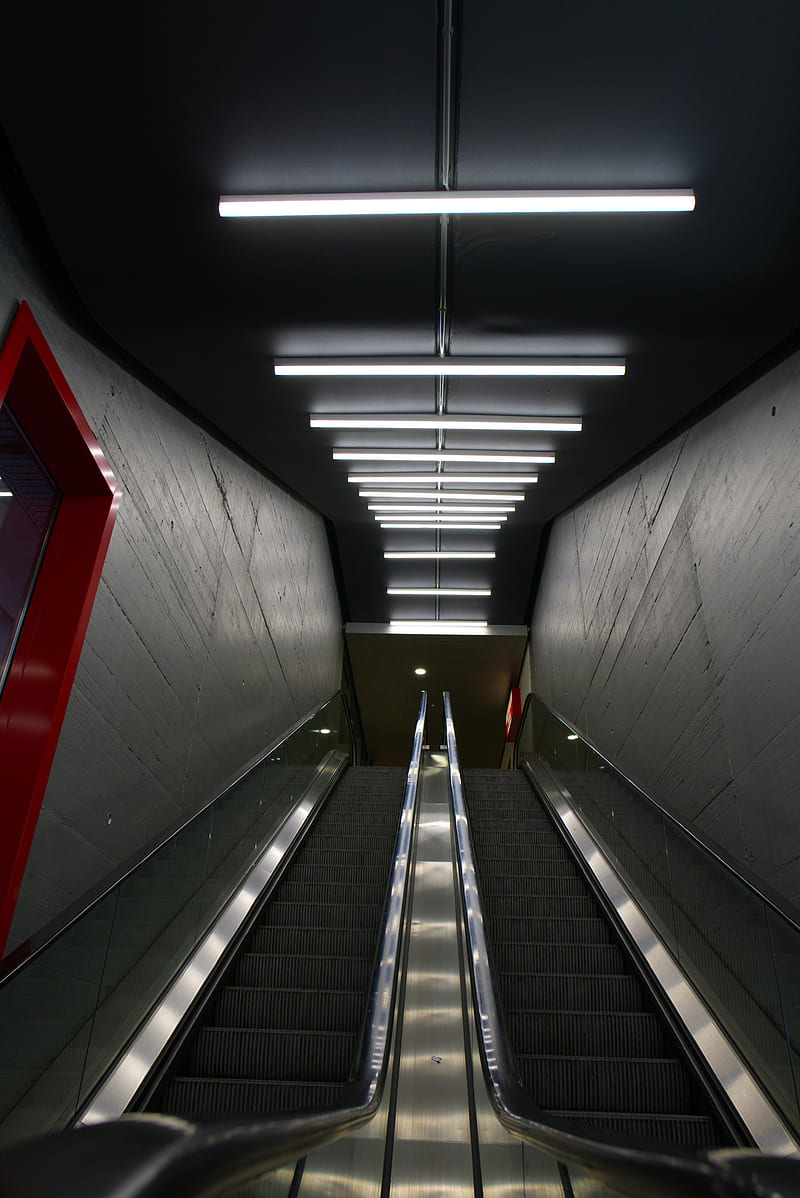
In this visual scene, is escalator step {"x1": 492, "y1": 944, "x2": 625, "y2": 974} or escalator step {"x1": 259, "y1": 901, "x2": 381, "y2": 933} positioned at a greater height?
escalator step {"x1": 259, "y1": 901, "x2": 381, "y2": 933}

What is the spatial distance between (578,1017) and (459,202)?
4.12m

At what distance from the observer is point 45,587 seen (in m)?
4.03

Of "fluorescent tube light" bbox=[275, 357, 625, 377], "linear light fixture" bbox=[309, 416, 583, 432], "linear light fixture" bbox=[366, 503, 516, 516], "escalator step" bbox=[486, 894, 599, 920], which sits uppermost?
"linear light fixture" bbox=[366, 503, 516, 516]

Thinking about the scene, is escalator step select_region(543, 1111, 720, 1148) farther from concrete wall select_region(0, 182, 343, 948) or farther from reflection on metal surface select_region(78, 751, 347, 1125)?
concrete wall select_region(0, 182, 343, 948)

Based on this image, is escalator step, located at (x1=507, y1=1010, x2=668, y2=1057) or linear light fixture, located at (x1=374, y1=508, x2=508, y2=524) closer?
escalator step, located at (x1=507, y1=1010, x2=668, y2=1057)

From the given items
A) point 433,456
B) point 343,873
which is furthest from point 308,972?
point 433,456

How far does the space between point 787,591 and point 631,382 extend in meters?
2.04

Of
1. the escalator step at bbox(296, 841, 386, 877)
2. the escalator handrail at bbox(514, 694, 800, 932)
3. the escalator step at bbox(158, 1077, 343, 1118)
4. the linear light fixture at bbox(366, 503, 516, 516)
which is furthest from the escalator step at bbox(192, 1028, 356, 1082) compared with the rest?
the linear light fixture at bbox(366, 503, 516, 516)

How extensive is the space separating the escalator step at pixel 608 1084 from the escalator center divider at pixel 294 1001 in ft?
2.98

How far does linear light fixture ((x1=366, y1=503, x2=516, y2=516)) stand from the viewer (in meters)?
8.68

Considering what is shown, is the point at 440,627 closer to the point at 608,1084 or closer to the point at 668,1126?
the point at 608,1084

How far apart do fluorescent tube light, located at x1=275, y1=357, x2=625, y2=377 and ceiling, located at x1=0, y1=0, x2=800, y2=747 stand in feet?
0.29

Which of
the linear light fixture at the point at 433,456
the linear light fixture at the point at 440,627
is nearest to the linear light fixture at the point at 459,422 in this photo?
the linear light fixture at the point at 433,456

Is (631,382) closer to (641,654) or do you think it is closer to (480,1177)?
(641,654)
